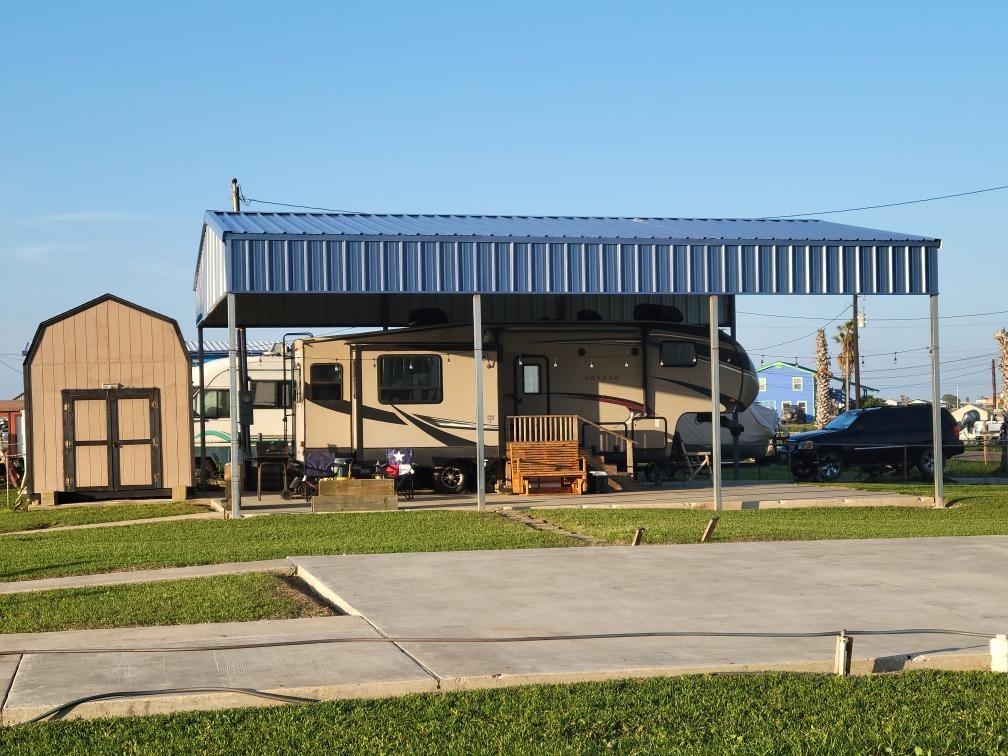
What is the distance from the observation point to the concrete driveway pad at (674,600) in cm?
827

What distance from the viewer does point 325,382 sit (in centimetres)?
2436

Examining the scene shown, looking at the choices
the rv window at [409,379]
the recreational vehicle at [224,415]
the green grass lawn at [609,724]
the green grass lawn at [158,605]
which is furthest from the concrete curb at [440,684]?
the recreational vehicle at [224,415]

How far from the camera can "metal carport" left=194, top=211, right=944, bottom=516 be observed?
20.1m

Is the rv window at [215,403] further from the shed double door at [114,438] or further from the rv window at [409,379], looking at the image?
the rv window at [409,379]

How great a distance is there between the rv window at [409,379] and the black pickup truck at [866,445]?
9.79m

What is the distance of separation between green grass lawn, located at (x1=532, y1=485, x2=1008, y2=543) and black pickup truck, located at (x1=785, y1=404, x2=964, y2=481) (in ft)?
23.1

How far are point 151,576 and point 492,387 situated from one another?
12.1m

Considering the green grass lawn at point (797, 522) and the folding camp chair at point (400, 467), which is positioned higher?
the folding camp chair at point (400, 467)

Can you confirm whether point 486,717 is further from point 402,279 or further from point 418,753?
point 402,279

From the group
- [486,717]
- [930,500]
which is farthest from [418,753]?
[930,500]

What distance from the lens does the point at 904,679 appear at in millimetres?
7855

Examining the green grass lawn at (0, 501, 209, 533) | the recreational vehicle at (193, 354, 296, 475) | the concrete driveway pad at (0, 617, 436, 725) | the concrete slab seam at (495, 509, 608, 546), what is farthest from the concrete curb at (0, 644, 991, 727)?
the recreational vehicle at (193, 354, 296, 475)

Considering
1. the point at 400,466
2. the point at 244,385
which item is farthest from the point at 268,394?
the point at 400,466

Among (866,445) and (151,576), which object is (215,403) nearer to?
(866,445)
